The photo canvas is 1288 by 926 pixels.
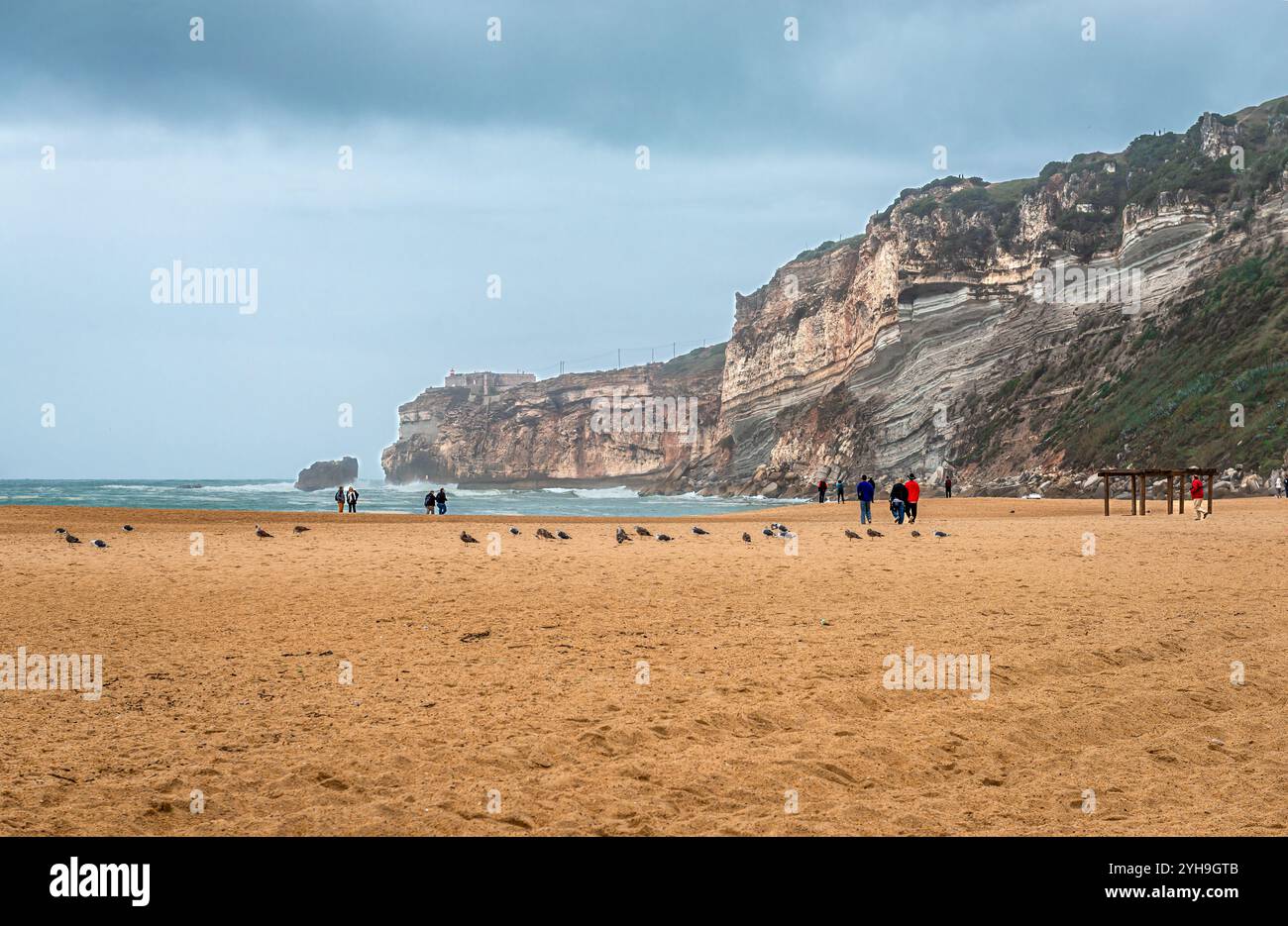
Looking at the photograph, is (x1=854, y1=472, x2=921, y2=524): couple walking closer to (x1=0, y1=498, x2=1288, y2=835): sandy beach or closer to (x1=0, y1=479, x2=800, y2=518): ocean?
(x1=0, y1=498, x2=1288, y2=835): sandy beach

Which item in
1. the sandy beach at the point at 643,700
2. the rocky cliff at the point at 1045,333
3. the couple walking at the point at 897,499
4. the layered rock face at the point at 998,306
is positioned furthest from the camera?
the layered rock face at the point at 998,306

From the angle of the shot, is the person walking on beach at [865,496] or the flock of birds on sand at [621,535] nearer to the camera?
the flock of birds on sand at [621,535]

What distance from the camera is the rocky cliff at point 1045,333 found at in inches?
2189

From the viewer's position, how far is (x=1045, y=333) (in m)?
70.9

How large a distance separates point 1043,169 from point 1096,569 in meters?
85.4

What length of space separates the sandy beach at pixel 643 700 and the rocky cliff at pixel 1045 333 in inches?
1660

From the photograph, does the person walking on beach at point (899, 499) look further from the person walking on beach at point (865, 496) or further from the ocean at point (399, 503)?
the ocean at point (399, 503)

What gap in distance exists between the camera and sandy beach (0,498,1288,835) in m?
5.91

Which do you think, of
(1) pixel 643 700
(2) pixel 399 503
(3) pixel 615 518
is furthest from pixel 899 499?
(2) pixel 399 503

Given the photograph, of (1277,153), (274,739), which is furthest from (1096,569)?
(1277,153)

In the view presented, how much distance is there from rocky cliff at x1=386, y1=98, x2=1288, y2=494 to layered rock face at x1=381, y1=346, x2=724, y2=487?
24798mm

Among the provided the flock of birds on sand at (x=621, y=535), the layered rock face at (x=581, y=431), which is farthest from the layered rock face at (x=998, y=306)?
the flock of birds on sand at (x=621, y=535)

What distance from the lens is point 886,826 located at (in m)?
5.64
